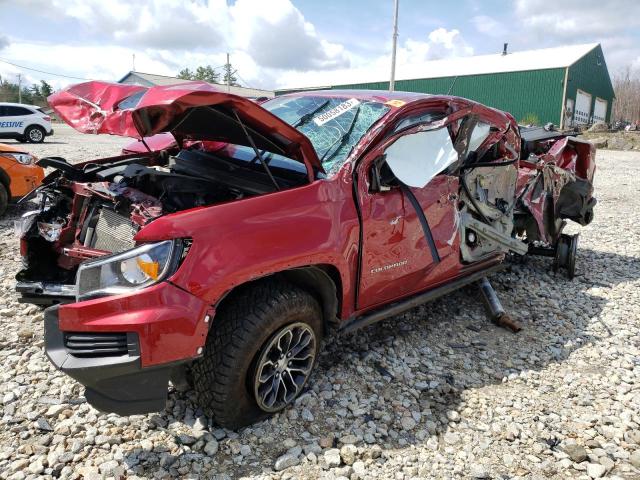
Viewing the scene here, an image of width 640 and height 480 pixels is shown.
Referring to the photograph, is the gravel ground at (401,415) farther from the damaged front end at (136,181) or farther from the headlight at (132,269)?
the headlight at (132,269)

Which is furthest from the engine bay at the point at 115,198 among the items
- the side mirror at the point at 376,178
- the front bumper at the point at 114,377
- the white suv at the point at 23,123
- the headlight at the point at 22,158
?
the white suv at the point at 23,123

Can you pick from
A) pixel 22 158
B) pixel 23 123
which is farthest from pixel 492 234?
pixel 23 123

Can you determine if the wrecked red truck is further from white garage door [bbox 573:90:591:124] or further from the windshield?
white garage door [bbox 573:90:591:124]

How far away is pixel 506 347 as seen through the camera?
3977 mm

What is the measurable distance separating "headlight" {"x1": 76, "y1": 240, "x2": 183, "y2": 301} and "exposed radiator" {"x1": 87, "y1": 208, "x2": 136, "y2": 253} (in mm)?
647

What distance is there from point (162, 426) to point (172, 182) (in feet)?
4.84

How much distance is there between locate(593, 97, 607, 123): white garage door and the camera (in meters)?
36.7

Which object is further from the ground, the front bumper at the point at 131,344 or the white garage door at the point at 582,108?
the white garage door at the point at 582,108

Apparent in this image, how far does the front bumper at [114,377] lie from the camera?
2.20 meters

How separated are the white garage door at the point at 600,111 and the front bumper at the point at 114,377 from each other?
41.4 meters

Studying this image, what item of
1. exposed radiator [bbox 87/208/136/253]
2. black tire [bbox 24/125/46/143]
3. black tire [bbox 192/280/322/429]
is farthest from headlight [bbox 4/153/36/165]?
black tire [bbox 24/125/46/143]

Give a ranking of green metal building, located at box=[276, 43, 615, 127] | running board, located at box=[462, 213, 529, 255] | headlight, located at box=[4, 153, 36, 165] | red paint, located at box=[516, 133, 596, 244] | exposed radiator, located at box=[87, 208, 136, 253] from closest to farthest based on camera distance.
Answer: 1. exposed radiator, located at box=[87, 208, 136, 253]
2. running board, located at box=[462, 213, 529, 255]
3. red paint, located at box=[516, 133, 596, 244]
4. headlight, located at box=[4, 153, 36, 165]
5. green metal building, located at box=[276, 43, 615, 127]

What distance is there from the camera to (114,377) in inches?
87.9

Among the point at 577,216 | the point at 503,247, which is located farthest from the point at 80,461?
the point at 577,216
